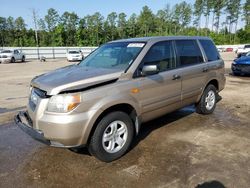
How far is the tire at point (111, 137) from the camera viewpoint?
3904 millimetres

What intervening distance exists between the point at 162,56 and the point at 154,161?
77.3 inches

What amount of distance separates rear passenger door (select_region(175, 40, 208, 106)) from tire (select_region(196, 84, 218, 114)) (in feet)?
0.99

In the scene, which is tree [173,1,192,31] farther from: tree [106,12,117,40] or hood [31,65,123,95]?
hood [31,65,123,95]

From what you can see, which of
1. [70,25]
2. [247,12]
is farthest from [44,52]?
[247,12]

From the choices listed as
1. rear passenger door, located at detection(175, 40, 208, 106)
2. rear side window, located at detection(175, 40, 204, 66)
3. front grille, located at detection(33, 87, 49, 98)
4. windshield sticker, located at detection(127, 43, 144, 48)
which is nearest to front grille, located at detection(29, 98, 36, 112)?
front grille, located at detection(33, 87, 49, 98)

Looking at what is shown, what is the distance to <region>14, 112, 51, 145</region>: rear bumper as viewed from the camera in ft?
12.2

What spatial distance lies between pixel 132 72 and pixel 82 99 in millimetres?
1052

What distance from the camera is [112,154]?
13.5ft

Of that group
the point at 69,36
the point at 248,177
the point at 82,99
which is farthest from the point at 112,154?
the point at 69,36

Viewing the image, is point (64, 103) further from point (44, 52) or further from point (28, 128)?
point (44, 52)

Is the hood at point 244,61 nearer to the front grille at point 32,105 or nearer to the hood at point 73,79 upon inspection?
the hood at point 73,79

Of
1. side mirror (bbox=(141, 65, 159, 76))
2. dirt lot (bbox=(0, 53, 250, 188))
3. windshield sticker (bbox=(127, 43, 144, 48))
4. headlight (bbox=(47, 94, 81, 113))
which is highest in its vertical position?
windshield sticker (bbox=(127, 43, 144, 48))

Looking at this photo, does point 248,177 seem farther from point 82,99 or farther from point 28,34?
point 28,34

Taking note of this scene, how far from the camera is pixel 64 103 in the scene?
11.8ft
